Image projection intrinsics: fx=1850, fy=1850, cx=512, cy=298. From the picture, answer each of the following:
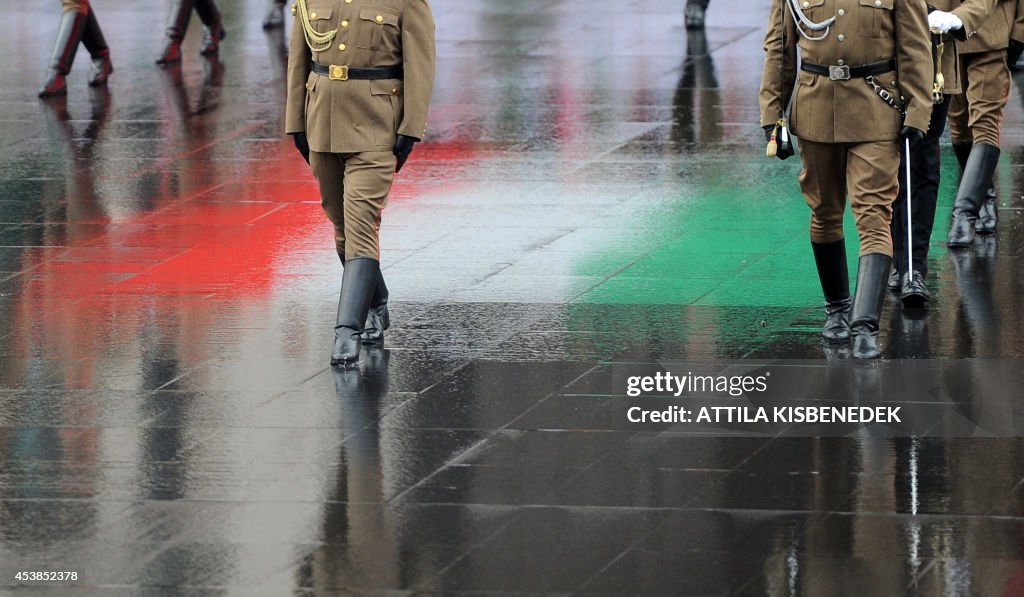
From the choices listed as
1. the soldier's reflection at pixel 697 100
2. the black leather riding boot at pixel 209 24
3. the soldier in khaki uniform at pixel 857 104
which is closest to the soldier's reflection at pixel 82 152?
the black leather riding boot at pixel 209 24

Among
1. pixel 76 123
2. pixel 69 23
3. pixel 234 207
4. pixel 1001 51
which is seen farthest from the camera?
pixel 69 23

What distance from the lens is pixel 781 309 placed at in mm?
8828

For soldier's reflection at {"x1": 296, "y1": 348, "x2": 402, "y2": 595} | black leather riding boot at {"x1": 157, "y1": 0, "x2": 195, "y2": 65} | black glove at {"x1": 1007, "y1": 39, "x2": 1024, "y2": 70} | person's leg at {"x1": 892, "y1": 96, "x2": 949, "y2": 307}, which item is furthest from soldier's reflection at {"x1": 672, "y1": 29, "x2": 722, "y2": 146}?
soldier's reflection at {"x1": 296, "y1": 348, "x2": 402, "y2": 595}

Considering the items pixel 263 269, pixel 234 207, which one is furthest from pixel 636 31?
pixel 263 269

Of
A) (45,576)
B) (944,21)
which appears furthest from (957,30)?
(45,576)

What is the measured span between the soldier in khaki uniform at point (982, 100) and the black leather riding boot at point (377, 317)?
3229mm

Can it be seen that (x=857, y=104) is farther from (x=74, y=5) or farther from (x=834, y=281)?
(x=74, y=5)

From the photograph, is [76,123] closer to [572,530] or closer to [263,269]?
[263,269]

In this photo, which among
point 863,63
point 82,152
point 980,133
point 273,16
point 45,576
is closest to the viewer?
point 45,576

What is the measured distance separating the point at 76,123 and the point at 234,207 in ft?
11.6

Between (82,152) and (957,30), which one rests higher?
(957,30)

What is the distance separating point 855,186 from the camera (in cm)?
809

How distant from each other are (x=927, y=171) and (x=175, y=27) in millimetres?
9715

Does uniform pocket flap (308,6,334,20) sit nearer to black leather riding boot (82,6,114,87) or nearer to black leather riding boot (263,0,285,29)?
black leather riding boot (82,6,114,87)
